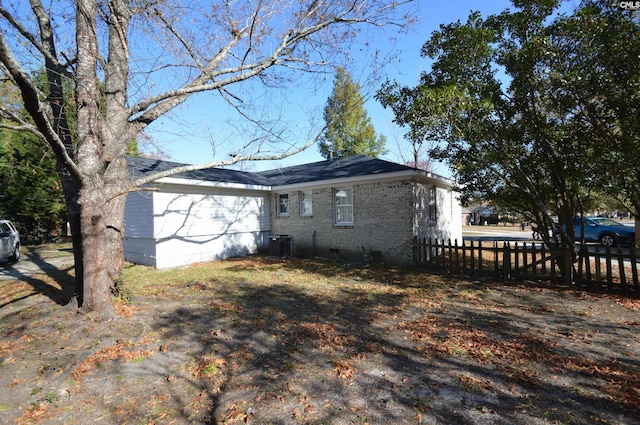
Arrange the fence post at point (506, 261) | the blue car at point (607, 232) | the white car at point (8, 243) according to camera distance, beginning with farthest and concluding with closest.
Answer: the blue car at point (607, 232) < the white car at point (8, 243) < the fence post at point (506, 261)

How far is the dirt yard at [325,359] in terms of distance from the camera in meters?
3.04

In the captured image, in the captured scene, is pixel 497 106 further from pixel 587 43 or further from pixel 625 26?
pixel 625 26

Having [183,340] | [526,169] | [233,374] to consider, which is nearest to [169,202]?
[183,340]

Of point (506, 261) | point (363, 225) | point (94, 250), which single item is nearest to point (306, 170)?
point (363, 225)

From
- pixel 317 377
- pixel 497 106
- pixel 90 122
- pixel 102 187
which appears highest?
pixel 497 106

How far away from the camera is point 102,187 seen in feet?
17.9

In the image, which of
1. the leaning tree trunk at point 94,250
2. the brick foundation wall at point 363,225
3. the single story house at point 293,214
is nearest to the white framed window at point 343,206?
the single story house at point 293,214

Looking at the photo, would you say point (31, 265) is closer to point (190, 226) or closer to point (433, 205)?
point (190, 226)

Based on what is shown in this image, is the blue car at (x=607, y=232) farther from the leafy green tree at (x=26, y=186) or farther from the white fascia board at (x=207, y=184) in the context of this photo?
the leafy green tree at (x=26, y=186)

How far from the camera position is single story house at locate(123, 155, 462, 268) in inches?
435

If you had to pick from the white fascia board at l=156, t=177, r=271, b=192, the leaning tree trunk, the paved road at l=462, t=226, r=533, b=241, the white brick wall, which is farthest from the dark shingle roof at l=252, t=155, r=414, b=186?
the paved road at l=462, t=226, r=533, b=241

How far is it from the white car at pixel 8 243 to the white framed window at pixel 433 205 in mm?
16438

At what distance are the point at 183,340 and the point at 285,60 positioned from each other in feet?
18.9

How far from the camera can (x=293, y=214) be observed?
47.4 feet
